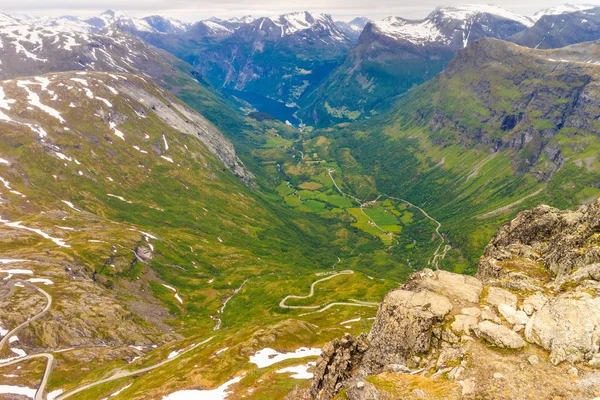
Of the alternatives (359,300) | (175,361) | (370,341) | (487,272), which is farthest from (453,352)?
(359,300)

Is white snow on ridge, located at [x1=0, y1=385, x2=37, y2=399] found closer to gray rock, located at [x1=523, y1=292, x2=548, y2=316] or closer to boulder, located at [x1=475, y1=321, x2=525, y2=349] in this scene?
boulder, located at [x1=475, y1=321, x2=525, y2=349]

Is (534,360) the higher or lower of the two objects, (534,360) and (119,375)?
the higher

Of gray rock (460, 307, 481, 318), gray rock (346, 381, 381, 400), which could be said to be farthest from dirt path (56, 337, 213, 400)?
gray rock (460, 307, 481, 318)

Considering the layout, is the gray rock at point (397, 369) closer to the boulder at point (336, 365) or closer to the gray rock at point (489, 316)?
the boulder at point (336, 365)

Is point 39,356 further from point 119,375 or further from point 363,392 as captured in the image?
point 363,392

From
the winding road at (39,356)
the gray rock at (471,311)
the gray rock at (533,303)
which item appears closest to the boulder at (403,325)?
the gray rock at (471,311)

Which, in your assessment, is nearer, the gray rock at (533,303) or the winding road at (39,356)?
the gray rock at (533,303)

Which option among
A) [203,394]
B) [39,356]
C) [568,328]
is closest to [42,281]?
Result: [39,356]

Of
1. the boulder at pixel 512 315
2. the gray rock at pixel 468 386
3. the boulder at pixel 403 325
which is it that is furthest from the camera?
the boulder at pixel 403 325
